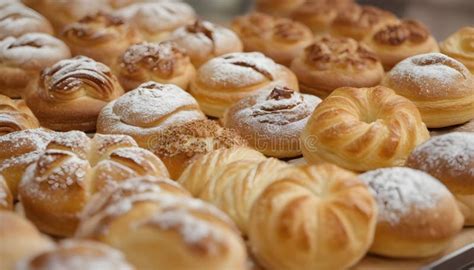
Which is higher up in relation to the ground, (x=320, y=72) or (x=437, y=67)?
(x=437, y=67)

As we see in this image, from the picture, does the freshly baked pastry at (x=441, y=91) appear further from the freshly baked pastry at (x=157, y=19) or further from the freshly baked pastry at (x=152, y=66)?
the freshly baked pastry at (x=157, y=19)

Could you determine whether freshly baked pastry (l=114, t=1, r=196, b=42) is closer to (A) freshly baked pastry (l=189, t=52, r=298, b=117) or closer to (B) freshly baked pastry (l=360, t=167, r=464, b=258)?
(A) freshly baked pastry (l=189, t=52, r=298, b=117)

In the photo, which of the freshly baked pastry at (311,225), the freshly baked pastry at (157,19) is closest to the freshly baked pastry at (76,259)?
the freshly baked pastry at (311,225)

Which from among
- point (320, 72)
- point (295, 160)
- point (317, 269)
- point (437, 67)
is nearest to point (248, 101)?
point (295, 160)

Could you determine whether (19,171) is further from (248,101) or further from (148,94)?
(248,101)

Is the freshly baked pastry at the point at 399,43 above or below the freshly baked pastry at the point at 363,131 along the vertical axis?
below

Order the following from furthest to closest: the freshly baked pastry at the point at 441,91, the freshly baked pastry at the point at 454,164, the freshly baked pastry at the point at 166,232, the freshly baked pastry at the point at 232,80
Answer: the freshly baked pastry at the point at 232,80, the freshly baked pastry at the point at 441,91, the freshly baked pastry at the point at 454,164, the freshly baked pastry at the point at 166,232
